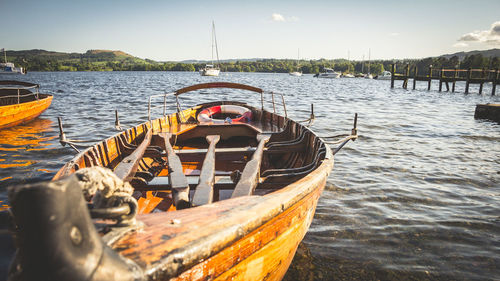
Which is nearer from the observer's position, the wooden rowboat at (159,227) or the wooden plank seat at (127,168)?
the wooden rowboat at (159,227)

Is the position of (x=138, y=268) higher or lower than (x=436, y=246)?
higher

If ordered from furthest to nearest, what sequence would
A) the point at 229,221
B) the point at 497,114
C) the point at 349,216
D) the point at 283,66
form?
1. the point at 283,66
2. the point at 497,114
3. the point at 349,216
4. the point at 229,221

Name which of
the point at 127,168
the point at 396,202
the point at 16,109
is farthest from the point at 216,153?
the point at 16,109

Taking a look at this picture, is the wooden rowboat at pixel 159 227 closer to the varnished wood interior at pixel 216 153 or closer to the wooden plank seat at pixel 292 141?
the varnished wood interior at pixel 216 153

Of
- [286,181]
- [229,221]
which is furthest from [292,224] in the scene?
[286,181]

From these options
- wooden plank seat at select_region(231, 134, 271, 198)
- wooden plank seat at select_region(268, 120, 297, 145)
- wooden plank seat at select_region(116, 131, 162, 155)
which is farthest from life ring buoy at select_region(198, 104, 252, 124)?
wooden plank seat at select_region(231, 134, 271, 198)

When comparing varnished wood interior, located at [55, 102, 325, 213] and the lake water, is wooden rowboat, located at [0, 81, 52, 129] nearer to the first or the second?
the lake water

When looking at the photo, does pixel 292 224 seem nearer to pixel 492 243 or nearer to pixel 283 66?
pixel 492 243

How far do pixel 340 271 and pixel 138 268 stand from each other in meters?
3.43

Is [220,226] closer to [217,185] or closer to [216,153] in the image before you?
[217,185]

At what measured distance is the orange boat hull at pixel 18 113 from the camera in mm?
11357

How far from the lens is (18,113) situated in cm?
1222

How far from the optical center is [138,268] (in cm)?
143

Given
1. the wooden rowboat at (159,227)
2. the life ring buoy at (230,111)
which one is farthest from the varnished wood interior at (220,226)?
the life ring buoy at (230,111)
